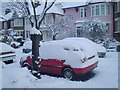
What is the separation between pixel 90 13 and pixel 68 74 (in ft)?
82.2

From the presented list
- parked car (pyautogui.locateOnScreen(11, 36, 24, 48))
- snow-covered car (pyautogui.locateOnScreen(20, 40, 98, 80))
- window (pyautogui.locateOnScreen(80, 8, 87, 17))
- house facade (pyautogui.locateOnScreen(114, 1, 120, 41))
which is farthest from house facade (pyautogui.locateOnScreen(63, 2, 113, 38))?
snow-covered car (pyautogui.locateOnScreen(20, 40, 98, 80))

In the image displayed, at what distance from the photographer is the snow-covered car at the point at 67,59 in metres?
9.44

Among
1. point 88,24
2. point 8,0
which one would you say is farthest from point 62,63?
point 88,24

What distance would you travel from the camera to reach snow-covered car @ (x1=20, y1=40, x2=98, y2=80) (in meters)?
9.44

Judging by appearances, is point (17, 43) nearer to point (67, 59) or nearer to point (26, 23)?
point (26, 23)

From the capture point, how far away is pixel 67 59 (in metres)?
9.71

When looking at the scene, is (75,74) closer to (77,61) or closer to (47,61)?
(77,61)

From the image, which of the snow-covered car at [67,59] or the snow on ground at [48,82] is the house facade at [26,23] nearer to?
the snow-covered car at [67,59]

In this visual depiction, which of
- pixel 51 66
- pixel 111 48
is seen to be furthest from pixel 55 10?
pixel 51 66

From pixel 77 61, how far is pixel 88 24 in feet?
57.7

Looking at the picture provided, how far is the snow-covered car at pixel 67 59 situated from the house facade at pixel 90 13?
67.5 feet

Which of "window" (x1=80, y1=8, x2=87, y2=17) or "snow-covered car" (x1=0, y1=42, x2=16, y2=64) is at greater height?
"window" (x1=80, y1=8, x2=87, y2=17)

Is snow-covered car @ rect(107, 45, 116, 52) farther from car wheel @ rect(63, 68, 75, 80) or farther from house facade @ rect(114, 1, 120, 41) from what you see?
car wheel @ rect(63, 68, 75, 80)

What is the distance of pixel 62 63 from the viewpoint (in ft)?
32.2
